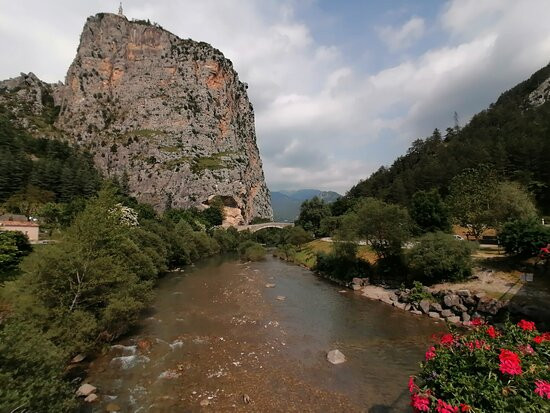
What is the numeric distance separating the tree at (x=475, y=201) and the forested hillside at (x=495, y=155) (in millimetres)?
13748

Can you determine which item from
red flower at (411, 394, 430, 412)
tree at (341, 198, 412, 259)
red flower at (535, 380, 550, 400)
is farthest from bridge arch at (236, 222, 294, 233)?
red flower at (535, 380, 550, 400)

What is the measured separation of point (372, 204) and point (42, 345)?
36123mm

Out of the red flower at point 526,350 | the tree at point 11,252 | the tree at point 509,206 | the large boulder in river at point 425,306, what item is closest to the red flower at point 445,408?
the red flower at point 526,350

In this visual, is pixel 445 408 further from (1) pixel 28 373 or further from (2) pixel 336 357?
(2) pixel 336 357

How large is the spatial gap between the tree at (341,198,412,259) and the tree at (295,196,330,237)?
4553 centimetres

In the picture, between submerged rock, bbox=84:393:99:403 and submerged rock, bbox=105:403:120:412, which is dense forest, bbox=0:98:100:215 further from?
submerged rock, bbox=105:403:120:412

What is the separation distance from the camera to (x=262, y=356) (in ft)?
63.0

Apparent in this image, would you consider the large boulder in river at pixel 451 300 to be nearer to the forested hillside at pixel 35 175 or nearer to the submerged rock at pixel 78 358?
the submerged rock at pixel 78 358

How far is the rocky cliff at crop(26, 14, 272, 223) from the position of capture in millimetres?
119750

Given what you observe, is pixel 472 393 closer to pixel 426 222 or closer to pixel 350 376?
pixel 350 376

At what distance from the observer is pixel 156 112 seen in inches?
5177

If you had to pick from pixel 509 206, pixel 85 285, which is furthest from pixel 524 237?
pixel 85 285

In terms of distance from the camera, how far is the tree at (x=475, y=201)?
4347 centimetres

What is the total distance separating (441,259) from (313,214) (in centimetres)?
5888
